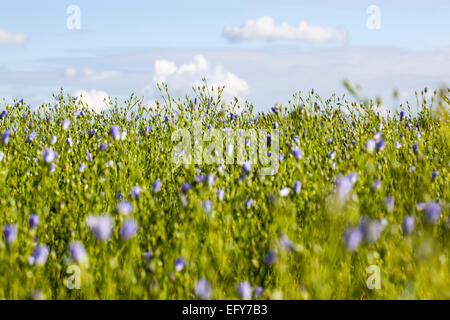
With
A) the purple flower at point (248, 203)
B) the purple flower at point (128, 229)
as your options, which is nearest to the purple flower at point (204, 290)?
the purple flower at point (128, 229)

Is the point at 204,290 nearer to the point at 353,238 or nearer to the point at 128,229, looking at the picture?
the point at 128,229

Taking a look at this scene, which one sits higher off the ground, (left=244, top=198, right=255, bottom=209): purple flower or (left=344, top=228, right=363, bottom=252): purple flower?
(left=244, top=198, right=255, bottom=209): purple flower

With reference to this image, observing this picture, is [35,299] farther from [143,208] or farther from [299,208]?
[299,208]

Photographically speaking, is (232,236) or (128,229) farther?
(232,236)

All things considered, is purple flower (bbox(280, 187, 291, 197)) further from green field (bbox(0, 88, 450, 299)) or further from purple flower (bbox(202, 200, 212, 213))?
purple flower (bbox(202, 200, 212, 213))

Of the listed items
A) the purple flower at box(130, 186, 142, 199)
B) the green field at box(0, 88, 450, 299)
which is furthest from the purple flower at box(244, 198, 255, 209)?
the purple flower at box(130, 186, 142, 199)

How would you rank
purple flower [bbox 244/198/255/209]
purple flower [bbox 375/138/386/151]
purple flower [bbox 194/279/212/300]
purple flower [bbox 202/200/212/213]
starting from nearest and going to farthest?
purple flower [bbox 194/279/212/300] < purple flower [bbox 202/200/212/213] < purple flower [bbox 244/198/255/209] < purple flower [bbox 375/138/386/151]

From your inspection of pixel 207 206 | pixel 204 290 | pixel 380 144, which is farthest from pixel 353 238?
pixel 380 144

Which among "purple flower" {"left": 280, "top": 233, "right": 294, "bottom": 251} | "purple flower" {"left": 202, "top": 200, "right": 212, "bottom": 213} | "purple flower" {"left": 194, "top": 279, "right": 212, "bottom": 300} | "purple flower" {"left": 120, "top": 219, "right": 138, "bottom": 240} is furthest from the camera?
"purple flower" {"left": 202, "top": 200, "right": 212, "bottom": 213}

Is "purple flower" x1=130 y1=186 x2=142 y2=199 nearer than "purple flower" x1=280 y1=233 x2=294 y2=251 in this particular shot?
No

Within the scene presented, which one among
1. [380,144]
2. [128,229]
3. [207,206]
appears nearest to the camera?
[128,229]
